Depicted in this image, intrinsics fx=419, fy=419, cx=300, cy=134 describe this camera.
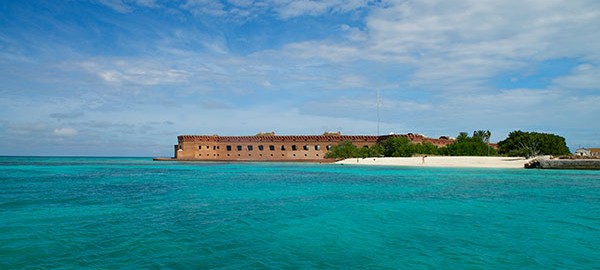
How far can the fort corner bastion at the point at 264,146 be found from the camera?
77.7 m

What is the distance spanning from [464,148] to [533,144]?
32.8 ft


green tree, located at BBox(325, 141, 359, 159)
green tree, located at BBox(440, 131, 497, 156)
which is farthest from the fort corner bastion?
green tree, located at BBox(440, 131, 497, 156)

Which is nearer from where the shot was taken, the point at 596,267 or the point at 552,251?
the point at 596,267

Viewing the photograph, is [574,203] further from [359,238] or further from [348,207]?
[359,238]

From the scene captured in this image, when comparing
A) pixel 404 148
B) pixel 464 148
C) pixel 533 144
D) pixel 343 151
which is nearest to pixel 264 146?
pixel 343 151

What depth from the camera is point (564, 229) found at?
35.4 feet

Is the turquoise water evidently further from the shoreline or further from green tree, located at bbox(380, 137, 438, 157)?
green tree, located at bbox(380, 137, 438, 157)

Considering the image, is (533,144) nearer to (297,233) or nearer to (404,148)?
(404,148)

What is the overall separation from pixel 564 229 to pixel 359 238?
555 centimetres

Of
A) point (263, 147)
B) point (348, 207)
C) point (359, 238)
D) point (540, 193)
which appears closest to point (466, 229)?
point (359, 238)

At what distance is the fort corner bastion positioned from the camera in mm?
77688

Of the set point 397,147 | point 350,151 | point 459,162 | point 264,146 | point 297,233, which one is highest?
point 264,146

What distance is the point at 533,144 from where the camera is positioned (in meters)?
58.4

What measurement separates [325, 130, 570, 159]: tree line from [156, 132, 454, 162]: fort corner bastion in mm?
2198
